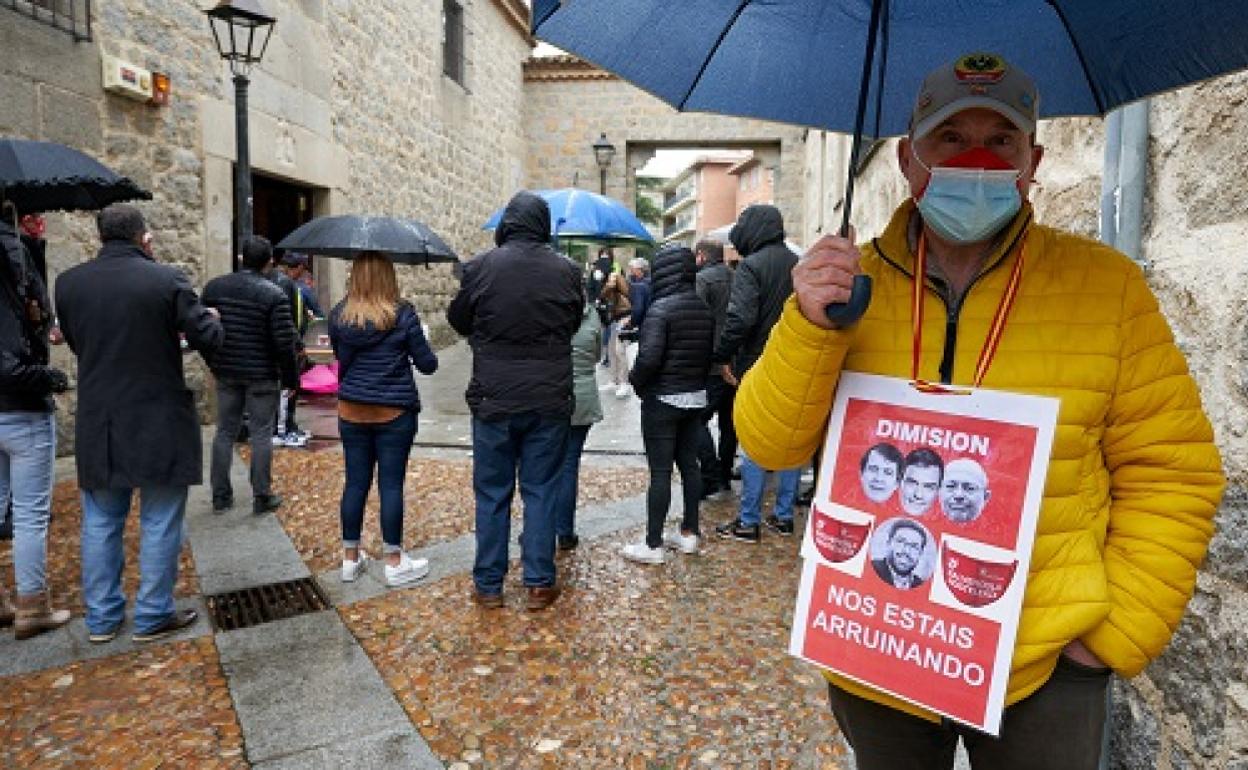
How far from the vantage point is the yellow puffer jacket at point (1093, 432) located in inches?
54.5

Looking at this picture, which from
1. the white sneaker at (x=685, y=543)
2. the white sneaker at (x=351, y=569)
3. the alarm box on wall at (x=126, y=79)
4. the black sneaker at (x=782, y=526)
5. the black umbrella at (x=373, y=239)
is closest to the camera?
the white sneaker at (x=351, y=569)

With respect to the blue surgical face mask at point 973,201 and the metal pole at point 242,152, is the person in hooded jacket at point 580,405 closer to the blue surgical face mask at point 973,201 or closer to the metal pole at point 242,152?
the blue surgical face mask at point 973,201

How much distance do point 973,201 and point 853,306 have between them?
0.30 metres

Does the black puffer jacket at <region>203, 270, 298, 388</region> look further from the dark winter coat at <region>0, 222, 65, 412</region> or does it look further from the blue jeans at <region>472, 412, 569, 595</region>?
the blue jeans at <region>472, 412, 569, 595</region>

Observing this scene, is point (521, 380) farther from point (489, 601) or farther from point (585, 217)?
point (585, 217)

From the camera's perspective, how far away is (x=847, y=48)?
1.93 m

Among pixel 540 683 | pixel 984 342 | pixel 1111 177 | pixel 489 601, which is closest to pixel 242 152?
pixel 489 601

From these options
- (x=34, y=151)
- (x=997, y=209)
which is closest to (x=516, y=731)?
(x=997, y=209)

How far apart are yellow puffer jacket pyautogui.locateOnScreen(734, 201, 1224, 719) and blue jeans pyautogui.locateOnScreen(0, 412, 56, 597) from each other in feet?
12.1

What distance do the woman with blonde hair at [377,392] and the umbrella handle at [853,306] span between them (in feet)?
10.2

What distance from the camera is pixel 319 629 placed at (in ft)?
12.6

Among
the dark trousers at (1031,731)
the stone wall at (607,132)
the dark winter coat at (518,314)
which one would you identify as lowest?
the dark trousers at (1031,731)

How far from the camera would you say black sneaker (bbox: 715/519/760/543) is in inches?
204

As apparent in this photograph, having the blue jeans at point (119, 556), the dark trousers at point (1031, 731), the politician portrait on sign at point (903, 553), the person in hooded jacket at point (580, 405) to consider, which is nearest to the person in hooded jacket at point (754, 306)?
the person in hooded jacket at point (580, 405)
